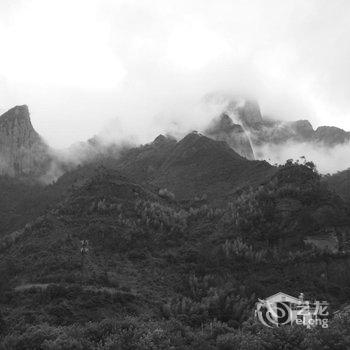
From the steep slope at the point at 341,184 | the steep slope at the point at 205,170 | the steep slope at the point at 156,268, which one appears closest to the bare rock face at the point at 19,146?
the steep slope at the point at 205,170

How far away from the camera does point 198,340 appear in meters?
31.3

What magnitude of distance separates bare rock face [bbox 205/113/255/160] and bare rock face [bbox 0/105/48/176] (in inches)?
1981

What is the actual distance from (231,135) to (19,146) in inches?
2379

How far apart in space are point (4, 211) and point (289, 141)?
111m

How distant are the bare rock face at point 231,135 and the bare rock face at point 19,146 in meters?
50.3

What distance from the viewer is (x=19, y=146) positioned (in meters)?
166

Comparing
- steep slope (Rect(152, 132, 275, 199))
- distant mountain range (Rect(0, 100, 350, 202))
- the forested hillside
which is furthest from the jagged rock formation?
the forested hillside

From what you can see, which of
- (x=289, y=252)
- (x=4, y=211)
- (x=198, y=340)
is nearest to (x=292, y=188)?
(x=289, y=252)

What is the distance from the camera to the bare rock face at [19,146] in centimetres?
16312

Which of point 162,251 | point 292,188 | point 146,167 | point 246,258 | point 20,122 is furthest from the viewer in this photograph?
point 20,122

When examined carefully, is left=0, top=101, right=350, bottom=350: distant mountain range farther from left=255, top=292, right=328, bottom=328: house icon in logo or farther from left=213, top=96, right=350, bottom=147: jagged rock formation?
left=213, top=96, right=350, bottom=147: jagged rock formation

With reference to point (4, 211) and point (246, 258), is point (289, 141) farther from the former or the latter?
point (246, 258)

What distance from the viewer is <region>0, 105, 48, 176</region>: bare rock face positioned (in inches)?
6422

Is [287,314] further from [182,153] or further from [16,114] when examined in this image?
[16,114]
